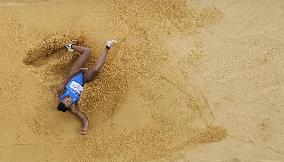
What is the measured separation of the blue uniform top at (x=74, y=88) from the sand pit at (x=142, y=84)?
0.12 meters

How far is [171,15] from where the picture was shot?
7.84m

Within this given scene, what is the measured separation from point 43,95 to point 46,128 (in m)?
0.45

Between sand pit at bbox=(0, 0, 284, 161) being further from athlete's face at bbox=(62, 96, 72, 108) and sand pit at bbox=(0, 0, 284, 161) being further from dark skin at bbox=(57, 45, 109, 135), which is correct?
athlete's face at bbox=(62, 96, 72, 108)

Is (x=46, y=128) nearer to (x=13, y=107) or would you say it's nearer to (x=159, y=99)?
(x=13, y=107)

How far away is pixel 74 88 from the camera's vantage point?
22.7ft

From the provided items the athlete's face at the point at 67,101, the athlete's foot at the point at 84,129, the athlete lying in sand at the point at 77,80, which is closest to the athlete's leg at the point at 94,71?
the athlete lying in sand at the point at 77,80

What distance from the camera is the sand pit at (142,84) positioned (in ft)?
22.1

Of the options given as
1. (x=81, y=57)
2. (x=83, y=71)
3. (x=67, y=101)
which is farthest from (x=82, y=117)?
(x=81, y=57)

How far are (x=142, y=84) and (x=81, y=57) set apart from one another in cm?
86

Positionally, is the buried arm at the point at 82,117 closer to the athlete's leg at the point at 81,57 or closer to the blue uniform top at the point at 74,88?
the blue uniform top at the point at 74,88

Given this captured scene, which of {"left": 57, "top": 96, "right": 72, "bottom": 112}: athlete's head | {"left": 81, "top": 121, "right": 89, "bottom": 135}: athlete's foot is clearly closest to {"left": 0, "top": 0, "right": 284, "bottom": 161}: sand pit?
{"left": 81, "top": 121, "right": 89, "bottom": 135}: athlete's foot

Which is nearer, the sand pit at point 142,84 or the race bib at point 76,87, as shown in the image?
the sand pit at point 142,84

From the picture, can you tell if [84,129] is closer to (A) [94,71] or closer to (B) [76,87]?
(B) [76,87]

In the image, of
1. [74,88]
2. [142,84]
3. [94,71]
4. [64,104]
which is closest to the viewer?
[64,104]
